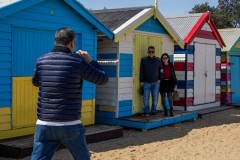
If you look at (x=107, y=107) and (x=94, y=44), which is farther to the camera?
(x=107, y=107)

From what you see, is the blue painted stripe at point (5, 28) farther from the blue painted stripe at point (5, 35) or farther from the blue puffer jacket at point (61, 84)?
the blue puffer jacket at point (61, 84)

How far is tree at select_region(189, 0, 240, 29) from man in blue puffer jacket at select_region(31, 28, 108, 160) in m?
44.4

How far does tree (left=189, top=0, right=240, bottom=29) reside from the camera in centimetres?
4700

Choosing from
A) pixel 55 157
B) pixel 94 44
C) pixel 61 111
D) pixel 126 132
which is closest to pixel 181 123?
pixel 126 132

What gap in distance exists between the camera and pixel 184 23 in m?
13.4

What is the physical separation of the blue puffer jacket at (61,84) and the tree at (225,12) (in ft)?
146

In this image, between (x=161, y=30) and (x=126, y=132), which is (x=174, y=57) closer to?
(x=161, y=30)

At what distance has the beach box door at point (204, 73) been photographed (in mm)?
13117


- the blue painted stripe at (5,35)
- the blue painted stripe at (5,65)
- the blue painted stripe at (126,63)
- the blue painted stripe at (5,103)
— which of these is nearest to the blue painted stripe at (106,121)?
the blue painted stripe at (126,63)

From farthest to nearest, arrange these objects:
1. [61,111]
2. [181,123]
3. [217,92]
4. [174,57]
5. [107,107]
→ [217,92] → [174,57] → [181,123] → [107,107] → [61,111]

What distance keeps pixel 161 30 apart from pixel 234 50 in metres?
5.37

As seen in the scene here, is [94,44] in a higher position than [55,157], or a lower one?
higher

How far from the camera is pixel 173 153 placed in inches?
290

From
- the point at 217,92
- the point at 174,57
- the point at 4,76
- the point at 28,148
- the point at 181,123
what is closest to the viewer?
the point at 28,148
